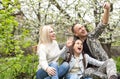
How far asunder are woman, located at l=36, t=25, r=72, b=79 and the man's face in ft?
0.63

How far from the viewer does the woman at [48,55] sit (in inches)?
207

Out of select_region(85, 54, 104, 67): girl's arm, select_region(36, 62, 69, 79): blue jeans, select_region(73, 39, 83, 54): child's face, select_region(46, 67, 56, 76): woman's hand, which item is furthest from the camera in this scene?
select_region(85, 54, 104, 67): girl's arm

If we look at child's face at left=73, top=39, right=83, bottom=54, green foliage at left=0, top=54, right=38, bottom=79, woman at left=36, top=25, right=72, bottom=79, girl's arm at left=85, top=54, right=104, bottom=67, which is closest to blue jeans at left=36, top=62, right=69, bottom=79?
woman at left=36, top=25, right=72, bottom=79

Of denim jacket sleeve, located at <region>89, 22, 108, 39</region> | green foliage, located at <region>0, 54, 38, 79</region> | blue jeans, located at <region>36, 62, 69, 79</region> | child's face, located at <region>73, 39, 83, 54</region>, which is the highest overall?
denim jacket sleeve, located at <region>89, 22, 108, 39</region>

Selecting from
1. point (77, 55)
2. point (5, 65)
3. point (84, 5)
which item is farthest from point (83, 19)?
point (77, 55)

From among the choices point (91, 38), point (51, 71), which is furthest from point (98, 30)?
point (51, 71)

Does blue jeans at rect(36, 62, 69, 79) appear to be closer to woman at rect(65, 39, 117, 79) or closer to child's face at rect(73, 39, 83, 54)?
woman at rect(65, 39, 117, 79)

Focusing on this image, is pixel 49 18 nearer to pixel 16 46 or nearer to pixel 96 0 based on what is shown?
pixel 96 0

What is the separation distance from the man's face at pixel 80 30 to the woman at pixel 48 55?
0.19 meters

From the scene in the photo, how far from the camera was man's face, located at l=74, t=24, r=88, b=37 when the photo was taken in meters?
5.51

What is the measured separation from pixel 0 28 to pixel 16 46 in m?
0.54

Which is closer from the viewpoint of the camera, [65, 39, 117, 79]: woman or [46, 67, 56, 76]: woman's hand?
[46, 67, 56, 76]: woman's hand

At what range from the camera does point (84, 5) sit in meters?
12.5

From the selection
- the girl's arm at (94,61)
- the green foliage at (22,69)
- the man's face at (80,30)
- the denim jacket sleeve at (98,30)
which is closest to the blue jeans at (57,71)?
the girl's arm at (94,61)
